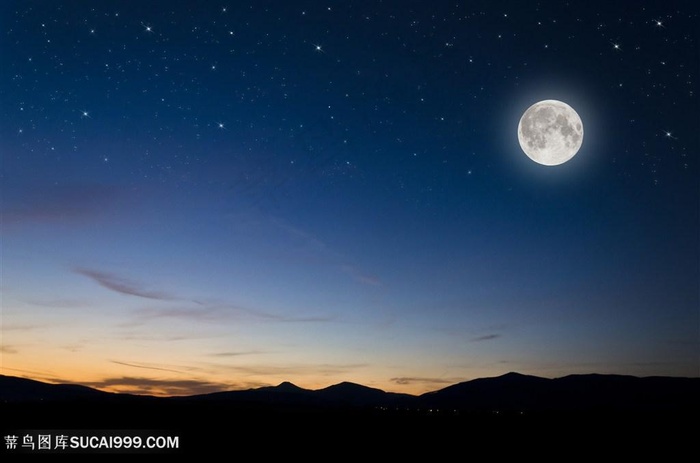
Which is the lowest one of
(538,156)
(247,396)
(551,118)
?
(247,396)

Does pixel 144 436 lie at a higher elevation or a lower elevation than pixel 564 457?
higher

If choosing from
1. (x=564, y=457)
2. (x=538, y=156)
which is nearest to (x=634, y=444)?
(x=564, y=457)

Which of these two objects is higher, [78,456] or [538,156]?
[538,156]

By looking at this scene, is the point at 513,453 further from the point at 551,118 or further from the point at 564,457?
the point at 551,118

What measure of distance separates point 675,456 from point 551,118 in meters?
18.1

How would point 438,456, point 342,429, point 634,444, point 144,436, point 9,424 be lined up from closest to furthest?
point 144,436 → point 438,456 → point 634,444 → point 342,429 → point 9,424

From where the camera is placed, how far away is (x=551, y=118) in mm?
30484

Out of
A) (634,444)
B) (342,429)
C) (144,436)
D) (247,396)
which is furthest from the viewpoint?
(247,396)

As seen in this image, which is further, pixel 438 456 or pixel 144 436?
pixel 438 456

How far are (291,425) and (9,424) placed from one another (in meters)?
18.5

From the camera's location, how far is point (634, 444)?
26.0m

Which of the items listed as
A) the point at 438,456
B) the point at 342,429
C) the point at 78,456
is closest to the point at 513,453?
the point at 438,456

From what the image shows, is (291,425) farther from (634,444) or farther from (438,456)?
(634,444)

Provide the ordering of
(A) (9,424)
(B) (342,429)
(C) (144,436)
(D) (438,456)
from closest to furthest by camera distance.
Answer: (C) (144,436) < (D) (438,456) < (B) (342,429) < (A) (9,424)
